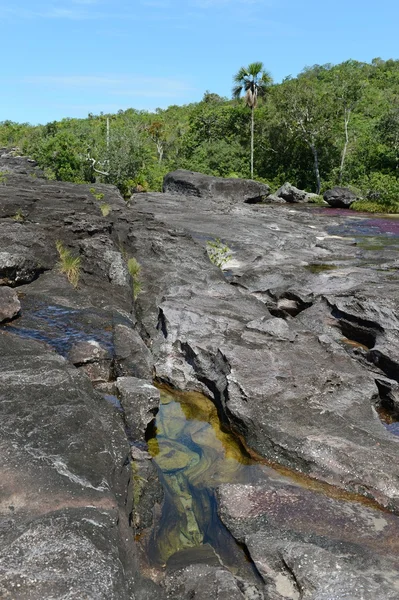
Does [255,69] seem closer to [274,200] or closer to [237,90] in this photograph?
[237,90]

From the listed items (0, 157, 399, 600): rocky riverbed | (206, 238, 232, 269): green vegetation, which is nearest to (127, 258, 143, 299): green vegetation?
(0, 157, 399, 600): rocky riverbed

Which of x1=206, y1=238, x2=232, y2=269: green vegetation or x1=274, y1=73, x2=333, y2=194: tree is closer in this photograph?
x1=206, y1=238, x2=232, y2=269: green vegetation

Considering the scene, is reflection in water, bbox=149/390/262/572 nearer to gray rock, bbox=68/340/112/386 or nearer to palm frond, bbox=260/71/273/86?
gray rock, bbox=68/340/112/386

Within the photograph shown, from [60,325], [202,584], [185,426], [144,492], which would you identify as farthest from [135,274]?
[202,584]

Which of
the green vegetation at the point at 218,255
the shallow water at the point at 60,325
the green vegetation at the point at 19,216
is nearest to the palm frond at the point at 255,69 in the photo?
the green vegetation at the point at 218,255

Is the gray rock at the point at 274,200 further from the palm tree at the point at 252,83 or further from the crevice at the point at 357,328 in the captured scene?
the crevice at the point at 357,328

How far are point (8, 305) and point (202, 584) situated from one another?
6615 millimetres

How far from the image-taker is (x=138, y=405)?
8938mm

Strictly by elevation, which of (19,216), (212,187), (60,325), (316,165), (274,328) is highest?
(316,165)

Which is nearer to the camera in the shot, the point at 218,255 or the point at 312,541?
the point at 312,541

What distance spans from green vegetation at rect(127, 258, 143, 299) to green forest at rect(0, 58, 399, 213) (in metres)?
31.0

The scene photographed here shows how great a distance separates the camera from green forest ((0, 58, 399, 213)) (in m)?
46.6

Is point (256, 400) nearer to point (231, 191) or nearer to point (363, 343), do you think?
point (363, 343)

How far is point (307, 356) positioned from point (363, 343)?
3438 mm
